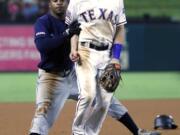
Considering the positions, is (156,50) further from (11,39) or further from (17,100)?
(17,100)

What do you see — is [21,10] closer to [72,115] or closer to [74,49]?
[72,115]

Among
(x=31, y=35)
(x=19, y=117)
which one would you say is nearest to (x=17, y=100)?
(x=19, y=117)

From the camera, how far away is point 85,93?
253 inches

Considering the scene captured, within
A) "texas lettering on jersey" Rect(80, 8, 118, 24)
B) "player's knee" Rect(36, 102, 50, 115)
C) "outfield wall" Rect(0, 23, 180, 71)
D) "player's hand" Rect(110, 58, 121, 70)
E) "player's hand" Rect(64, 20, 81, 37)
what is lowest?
"outfield wall" Rect(0, 23, 180, 71)

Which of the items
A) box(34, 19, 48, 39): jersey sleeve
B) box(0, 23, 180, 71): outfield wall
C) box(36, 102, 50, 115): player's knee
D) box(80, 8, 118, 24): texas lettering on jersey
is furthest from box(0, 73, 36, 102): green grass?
box(80, 8, 118, 24): texas lettering on jersey

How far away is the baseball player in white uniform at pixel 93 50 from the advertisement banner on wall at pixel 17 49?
10.1m

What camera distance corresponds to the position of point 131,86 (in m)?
14.4

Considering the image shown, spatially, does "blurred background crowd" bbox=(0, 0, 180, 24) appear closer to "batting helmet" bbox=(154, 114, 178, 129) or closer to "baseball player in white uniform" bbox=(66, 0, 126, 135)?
"batting helmet" bbox=(154, 114, 178, 129)

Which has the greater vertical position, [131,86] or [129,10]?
[129,10]

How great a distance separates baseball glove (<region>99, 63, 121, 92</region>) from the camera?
6434mm

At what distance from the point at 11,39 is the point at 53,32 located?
9882 mm

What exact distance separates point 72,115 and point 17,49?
6829mm

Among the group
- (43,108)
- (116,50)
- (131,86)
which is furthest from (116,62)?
(131,86)

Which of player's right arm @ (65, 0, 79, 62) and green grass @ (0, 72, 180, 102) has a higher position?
player's right arm @ (65, 0, 79, 62)
